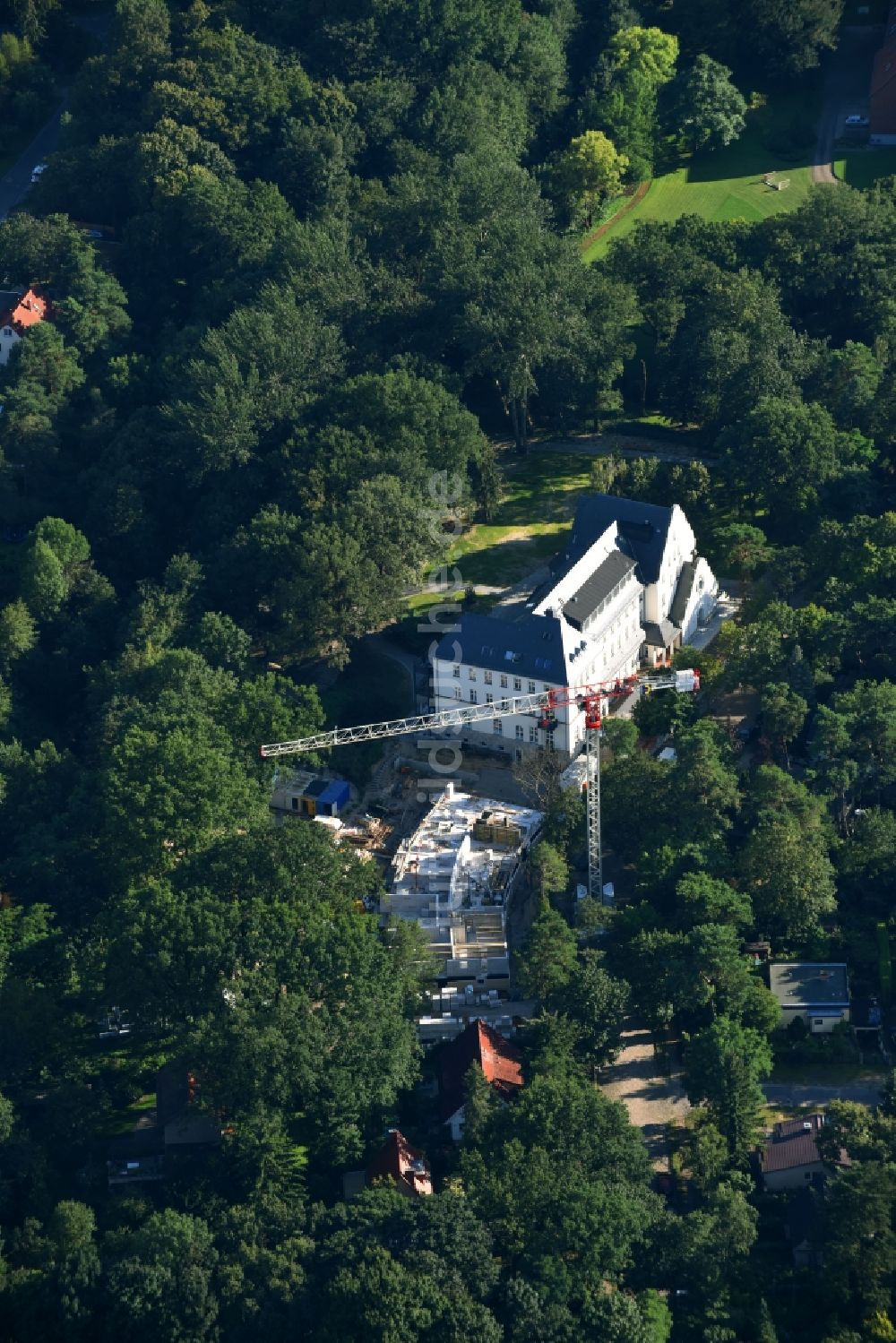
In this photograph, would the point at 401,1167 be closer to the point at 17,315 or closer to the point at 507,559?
the point at 507,559

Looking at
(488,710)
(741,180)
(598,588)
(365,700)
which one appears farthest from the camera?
(741,180)

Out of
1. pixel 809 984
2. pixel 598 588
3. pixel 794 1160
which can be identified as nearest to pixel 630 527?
pixel 598 588

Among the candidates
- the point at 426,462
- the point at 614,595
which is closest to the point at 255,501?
the point at 426,462

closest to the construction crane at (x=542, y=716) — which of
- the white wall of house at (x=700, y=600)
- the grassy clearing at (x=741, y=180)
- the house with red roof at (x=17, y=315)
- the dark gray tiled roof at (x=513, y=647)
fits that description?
the dark gray tiled roof at (x=513, y=647)

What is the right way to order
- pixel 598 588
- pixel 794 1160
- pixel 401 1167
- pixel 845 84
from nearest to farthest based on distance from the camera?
pixel 401 1167
pixel 794 1160
pixel 598 588
pixel 845 84

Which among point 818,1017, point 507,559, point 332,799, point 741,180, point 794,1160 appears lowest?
point 794,1160

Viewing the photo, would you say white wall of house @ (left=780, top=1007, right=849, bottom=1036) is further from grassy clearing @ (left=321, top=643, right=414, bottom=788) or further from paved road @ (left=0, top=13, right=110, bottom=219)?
paved road @ (left=0, top=13, right=110, bottom=219)

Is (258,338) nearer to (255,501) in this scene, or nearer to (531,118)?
(255,501)

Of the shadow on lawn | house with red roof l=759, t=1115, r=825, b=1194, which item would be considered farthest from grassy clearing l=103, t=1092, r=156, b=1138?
the shadow on lawn

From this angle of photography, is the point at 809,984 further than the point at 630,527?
No
